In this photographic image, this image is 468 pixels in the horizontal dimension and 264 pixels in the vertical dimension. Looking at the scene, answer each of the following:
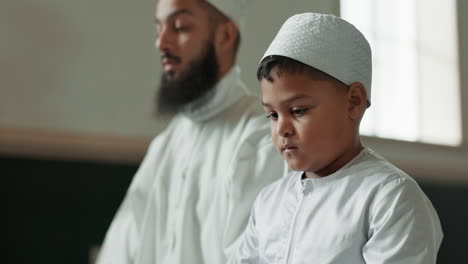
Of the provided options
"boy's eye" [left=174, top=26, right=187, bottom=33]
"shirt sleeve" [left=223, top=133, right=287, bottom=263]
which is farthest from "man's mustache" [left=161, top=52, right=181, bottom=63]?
"shirt sleeve" [left=223, top=133, right=287, bottom=263]

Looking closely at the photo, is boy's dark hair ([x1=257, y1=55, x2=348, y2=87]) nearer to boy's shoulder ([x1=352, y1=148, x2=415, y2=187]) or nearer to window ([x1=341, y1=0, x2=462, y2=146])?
boy's shoulder ([x1=352, y1=148, x2=415, y2=187])

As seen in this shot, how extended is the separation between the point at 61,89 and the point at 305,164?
323cm

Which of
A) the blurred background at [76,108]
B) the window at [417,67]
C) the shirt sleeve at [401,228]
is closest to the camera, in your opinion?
the shirt sleeve at [401,228]

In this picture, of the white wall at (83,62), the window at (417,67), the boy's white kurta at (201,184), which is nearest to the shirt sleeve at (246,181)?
the boy's white kurta at (201,184)

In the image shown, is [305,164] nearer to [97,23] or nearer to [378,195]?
[378,195]

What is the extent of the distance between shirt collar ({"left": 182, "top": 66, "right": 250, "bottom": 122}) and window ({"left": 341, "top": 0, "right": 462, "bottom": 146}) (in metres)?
3.73

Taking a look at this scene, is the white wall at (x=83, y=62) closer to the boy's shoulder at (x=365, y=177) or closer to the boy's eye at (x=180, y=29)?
the boy's eye at (x=180, y=29)

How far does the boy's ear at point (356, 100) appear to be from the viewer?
6.64 feet

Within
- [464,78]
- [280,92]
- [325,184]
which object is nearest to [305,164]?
[325,184]

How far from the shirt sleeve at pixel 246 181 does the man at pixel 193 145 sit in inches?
0.5

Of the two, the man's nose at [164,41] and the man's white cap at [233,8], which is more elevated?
the man's white cap at [233,8]

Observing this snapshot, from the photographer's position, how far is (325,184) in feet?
6.56

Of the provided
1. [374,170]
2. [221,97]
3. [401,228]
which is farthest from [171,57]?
[401,228]

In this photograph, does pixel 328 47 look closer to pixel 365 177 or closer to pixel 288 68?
pixel 288 68
